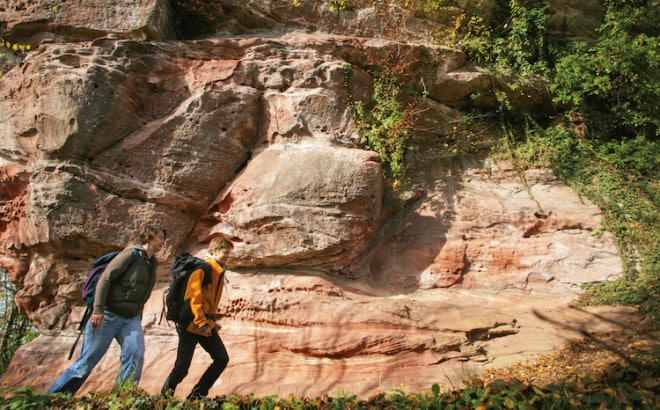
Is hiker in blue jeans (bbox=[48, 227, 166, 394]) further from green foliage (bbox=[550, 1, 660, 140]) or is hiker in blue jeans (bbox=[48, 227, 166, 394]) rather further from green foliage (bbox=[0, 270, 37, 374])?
green foliage (bbox=[0, 270, 37, 374])

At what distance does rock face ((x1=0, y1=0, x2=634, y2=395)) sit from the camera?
18.0 feet

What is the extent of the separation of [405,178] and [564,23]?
4.57 meters

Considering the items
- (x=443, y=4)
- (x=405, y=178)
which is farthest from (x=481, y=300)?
(x=443, y=4)

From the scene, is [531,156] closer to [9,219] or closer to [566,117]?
[566,117]

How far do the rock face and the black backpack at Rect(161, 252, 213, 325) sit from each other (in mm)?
1576

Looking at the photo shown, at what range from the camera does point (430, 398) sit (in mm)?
3240

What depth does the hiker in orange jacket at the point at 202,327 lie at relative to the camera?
154 inches

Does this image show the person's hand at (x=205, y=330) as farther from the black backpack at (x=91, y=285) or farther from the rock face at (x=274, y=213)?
the rock face at (x=274, y=213)

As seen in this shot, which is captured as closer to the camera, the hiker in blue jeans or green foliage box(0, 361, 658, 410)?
green foliage box(0, 361, 658, 410)

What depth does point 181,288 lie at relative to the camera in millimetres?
4008

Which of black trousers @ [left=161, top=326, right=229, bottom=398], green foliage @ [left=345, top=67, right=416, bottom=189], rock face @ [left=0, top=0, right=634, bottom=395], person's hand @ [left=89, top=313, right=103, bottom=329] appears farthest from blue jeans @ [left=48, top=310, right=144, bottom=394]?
green foliage @ [left=345, top=67, right=416, bottom=189]

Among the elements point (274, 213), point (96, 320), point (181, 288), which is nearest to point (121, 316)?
point (96, 320)

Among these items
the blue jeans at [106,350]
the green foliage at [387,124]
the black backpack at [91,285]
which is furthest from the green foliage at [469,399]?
the green foliage at [387,124]

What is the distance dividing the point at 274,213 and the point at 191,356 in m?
2.42
